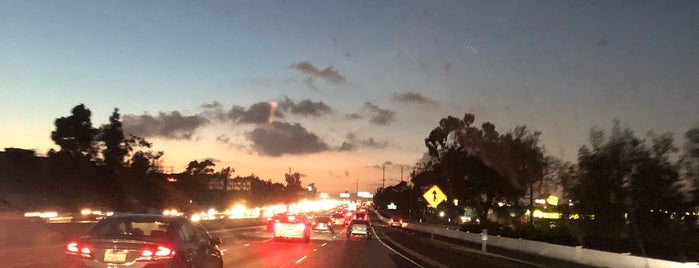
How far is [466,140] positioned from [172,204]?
156 ft

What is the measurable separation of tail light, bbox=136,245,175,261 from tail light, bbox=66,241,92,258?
88cm

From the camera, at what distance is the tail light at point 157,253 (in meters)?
11.6

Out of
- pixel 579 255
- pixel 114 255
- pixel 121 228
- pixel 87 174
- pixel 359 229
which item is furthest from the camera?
pixel 87 174

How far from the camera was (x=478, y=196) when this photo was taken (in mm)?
72688

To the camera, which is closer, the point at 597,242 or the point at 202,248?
the point at 202,248

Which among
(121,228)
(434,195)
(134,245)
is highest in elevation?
(434,195)

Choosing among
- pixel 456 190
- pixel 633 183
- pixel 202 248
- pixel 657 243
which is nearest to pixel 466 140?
pixel 456 190

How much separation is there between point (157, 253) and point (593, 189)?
45311 millimetres

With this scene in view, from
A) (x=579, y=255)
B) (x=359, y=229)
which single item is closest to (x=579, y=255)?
(x=579, y=255)

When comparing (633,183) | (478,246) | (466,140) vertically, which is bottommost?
(478,246)

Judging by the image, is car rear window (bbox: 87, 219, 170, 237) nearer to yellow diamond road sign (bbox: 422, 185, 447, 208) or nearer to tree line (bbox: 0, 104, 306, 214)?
yellow diamond road sign (bbox: 422, 185, 447, 208)

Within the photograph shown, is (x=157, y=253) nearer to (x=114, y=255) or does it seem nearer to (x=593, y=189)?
(x=114, y=255)

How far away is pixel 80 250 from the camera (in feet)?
38.7

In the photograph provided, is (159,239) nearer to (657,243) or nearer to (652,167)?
(657,243)
